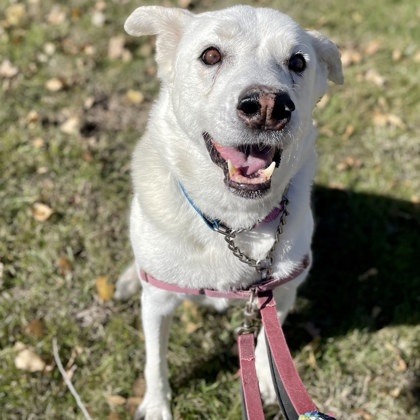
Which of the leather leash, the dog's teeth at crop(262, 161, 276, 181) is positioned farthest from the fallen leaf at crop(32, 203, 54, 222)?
the dog's teeth at crop(262, 161, 276, 181)

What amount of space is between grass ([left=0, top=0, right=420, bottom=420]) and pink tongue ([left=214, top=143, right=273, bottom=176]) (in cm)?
151

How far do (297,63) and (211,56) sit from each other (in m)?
0.36

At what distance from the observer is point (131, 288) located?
343cm

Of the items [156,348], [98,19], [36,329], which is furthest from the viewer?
[98,19]

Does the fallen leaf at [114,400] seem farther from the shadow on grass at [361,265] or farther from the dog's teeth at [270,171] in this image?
the dog's teeth at [270,171]

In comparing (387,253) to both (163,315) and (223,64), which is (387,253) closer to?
(163,315)

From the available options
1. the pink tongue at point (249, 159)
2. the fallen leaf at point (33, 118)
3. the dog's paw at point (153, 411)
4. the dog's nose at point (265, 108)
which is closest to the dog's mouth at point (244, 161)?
the pink tongue at point (249, 159)

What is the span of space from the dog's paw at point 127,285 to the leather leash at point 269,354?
848 mm

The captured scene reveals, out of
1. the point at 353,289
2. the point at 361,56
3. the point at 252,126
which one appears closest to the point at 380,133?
the point at 361,56

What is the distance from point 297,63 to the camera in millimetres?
2260

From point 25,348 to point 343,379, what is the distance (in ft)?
6.17

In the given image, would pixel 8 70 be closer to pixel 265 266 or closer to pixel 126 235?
pixel 126 235

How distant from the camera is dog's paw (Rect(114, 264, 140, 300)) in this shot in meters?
3.42

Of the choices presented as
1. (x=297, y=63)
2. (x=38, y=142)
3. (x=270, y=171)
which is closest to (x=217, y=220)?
(x=270, y=171)
